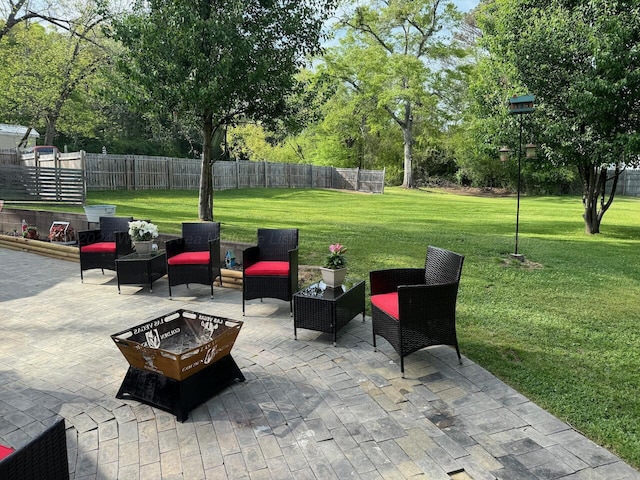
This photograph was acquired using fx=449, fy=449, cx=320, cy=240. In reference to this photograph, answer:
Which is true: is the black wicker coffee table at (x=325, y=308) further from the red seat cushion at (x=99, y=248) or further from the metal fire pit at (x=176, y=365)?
the red seat cushion at (x=99, y=248)

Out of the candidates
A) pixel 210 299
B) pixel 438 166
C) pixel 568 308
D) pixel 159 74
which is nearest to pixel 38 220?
pixel 159 74

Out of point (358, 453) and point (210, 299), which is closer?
point (358, 453)

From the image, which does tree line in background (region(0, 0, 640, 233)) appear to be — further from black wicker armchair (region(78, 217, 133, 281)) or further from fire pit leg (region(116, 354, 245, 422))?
fire pit leg (region(116, 354, 245, 422))

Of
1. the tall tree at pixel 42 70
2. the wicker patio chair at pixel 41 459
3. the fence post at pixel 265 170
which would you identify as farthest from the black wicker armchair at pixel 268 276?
the fence post at pixel 265 170

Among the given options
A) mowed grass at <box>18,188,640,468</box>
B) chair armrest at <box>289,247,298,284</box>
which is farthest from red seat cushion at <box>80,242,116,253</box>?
chair armrest at <box>289,247,298,284</box>

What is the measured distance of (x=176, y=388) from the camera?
2760 mm

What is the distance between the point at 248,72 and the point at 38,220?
529cm

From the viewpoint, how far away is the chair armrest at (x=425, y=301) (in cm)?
326

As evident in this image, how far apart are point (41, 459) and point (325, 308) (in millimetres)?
2555

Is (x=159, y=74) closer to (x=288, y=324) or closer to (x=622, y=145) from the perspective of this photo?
(x=288, y=324)

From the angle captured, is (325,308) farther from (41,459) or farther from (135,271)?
(135,271)

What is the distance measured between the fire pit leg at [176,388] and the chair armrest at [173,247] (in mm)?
2731

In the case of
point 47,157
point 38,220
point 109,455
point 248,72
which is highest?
point 248,72

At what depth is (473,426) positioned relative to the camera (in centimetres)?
270
